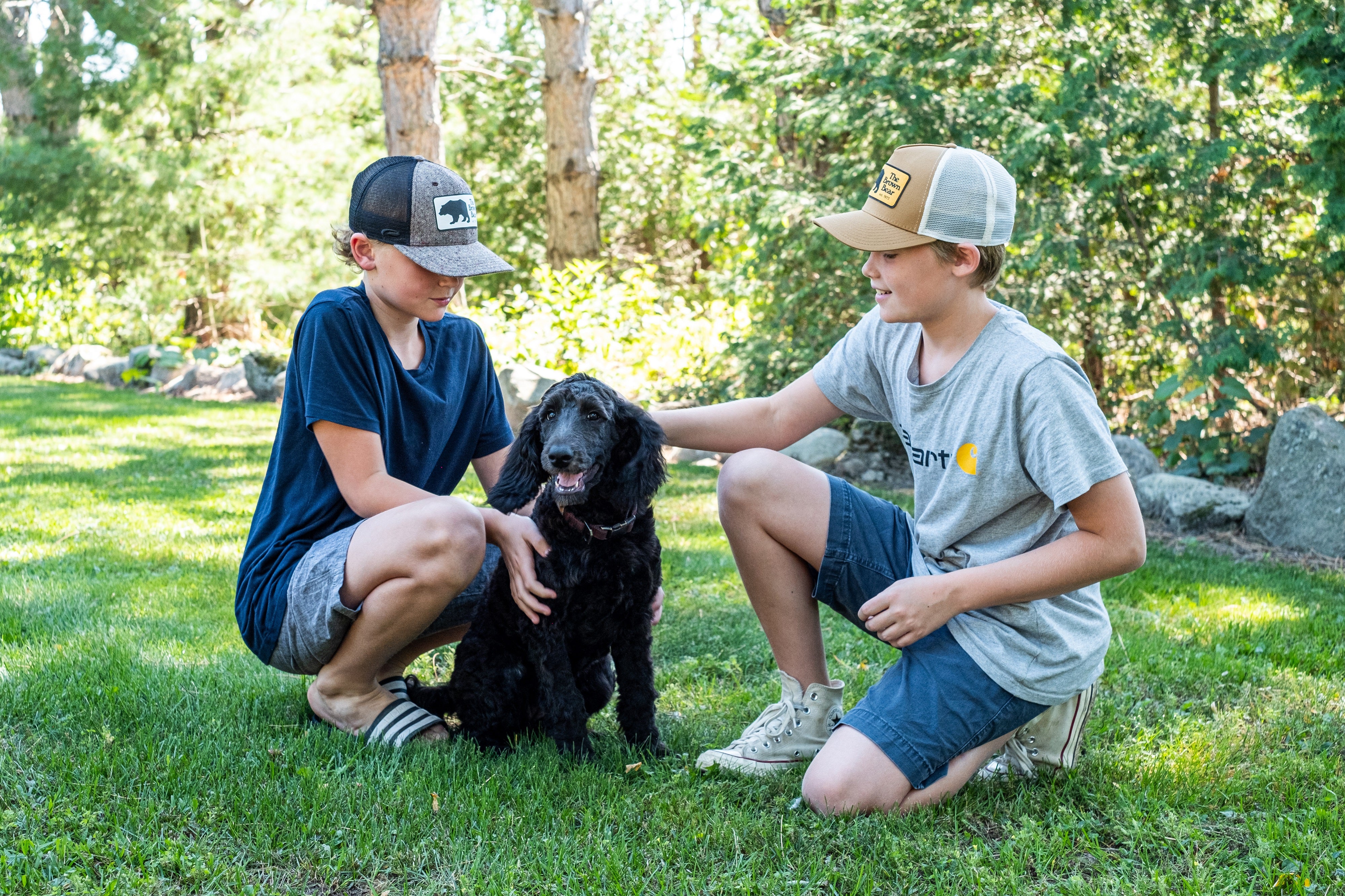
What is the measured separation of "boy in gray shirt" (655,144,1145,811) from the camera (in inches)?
93.4

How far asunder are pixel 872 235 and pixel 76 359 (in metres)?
15.2

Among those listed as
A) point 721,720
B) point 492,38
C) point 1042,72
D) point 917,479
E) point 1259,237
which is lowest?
point 721,720

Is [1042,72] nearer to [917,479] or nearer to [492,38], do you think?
[917,479]

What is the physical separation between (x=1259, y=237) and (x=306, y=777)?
19.7 ft

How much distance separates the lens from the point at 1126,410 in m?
7.22

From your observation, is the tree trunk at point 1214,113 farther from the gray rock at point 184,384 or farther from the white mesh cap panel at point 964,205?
the gray rock at point 184,384

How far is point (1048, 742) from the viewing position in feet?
8.67

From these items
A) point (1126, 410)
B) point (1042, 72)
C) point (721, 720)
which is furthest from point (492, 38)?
point (721, 720)

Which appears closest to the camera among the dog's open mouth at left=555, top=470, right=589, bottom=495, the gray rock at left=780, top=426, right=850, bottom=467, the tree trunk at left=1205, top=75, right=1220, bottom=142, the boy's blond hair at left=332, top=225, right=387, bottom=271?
the dog's open mouth at left=555, top=470, right=589, bottom=495

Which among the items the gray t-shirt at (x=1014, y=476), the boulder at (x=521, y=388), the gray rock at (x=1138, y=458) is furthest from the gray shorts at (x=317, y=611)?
the boulder at (x=521, y=388)

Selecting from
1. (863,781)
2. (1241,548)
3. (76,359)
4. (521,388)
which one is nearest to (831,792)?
(863,781)

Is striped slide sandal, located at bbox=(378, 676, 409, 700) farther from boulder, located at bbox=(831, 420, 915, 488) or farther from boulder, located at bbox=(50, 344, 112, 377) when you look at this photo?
boulder, located at bbox=(50, 344, 112, 377)

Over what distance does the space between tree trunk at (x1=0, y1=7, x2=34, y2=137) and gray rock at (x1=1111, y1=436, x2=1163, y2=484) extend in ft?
38.5

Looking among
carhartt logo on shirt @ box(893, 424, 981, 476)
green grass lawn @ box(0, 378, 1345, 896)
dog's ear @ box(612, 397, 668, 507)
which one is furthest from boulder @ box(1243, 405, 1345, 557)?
dog's ear @ box(612, 397, 668, 507)
